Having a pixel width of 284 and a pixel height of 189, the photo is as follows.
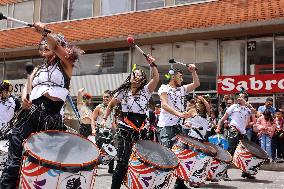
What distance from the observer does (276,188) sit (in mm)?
8234

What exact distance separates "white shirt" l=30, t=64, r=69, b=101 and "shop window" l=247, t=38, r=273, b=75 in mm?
13340

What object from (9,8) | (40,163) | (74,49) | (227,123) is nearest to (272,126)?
(227,123)

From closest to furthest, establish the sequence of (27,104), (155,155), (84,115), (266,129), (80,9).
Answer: (27,104), (155,155), (84,115), (266,129), (80,9)

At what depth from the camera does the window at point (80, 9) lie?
22.7 meters

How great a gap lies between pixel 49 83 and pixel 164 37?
48.0 ft

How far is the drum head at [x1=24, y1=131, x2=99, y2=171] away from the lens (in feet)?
13.0

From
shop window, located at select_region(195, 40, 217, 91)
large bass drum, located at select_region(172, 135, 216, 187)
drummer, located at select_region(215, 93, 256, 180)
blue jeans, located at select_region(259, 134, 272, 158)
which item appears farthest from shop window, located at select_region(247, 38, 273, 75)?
large bass drum, located at select_region(172, 135, 216, 187)

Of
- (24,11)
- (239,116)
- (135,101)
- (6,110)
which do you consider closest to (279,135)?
(239,116)

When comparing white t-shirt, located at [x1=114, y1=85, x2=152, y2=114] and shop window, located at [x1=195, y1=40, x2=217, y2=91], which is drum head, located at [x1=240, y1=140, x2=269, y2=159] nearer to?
white t-shirt, located at [x1=114, y1=85, x2=152, y2=114]

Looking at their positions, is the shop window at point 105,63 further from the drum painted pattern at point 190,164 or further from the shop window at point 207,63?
the drum painted pattern at point 190,164

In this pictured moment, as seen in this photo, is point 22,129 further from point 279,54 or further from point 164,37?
point 164,37

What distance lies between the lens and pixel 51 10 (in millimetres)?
24266

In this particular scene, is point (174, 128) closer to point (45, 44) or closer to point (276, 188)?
point (276, 188)

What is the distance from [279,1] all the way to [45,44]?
558 inches
